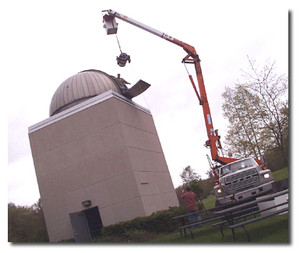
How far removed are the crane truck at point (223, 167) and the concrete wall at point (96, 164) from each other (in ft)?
10.9

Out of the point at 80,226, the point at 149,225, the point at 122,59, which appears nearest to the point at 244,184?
the point at 149,225

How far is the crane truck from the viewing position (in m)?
10.9

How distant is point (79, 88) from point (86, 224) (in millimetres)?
7668

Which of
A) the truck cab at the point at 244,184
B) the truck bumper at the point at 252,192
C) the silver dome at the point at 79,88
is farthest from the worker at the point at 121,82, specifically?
the truck bumper at the point at 252,192

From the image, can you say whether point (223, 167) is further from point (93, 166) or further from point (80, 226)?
point (80, 226)

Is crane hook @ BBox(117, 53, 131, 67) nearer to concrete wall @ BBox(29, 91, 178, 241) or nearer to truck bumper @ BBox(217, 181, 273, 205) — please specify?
concrete wall @ BBox(29, 91, 178, 241)

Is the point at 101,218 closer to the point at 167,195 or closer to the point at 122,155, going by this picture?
the point at 122,155

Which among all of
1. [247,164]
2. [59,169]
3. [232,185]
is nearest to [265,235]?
[232,185]

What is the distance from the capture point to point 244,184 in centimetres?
1108

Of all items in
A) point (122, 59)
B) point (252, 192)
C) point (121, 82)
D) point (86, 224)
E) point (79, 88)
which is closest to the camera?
point (252, 192)

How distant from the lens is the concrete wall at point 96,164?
14.2 metres

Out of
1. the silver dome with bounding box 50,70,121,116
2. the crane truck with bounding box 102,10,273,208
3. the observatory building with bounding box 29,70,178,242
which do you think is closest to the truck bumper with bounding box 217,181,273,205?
the crane truck with bounding box 102,10,273,208

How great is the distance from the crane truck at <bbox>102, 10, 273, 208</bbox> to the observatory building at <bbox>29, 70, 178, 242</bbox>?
2.99 metres

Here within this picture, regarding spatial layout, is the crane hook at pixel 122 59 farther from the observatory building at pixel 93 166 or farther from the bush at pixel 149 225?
the bush at pixel 149 225
